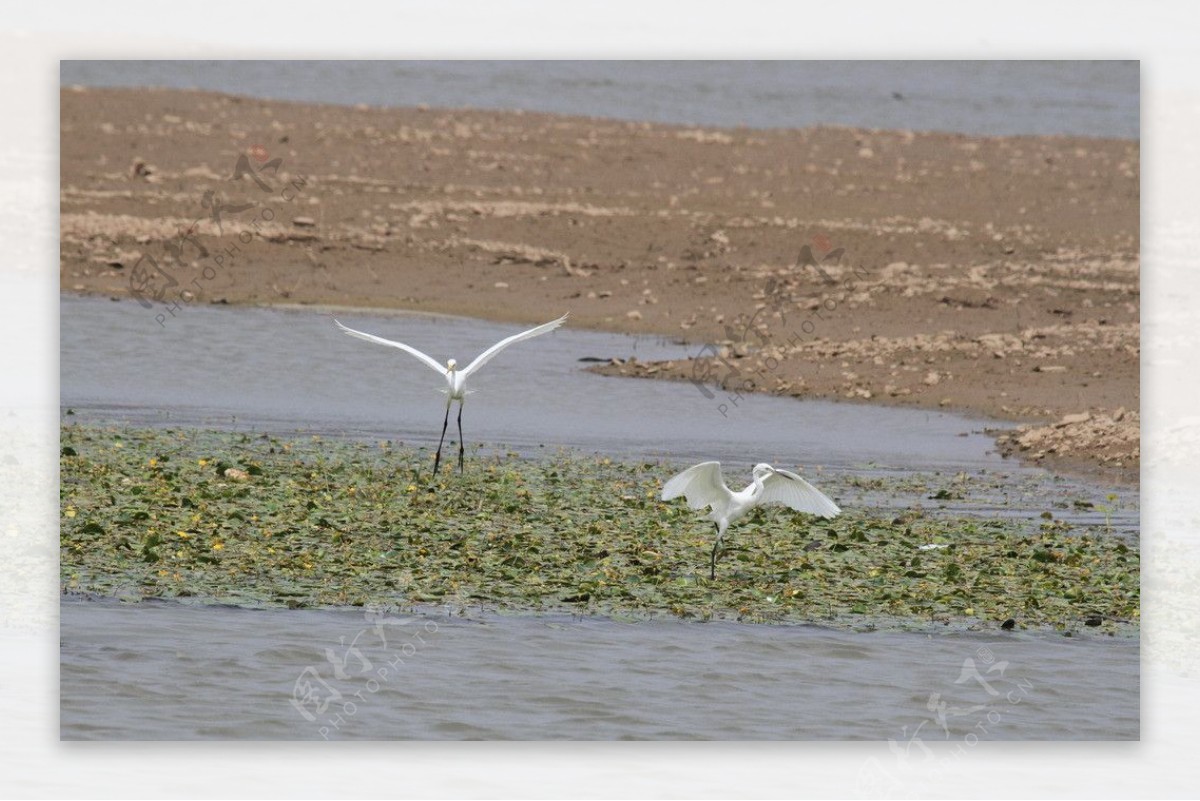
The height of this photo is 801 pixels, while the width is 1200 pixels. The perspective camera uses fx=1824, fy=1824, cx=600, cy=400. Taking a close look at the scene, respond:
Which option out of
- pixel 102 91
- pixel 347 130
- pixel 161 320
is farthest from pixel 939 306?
pixel 102 91

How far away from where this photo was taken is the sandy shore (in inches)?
781

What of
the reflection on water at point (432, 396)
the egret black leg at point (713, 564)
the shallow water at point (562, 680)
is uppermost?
the reflection on water at point (432, 396)

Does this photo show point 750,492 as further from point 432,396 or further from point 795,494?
point 432,396

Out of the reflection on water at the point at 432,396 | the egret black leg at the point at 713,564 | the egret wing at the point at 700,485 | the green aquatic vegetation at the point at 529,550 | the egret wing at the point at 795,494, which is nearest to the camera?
the egret wing at the point at 700,485

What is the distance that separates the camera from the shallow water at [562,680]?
8.17 meters

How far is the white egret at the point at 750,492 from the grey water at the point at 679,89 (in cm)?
2089

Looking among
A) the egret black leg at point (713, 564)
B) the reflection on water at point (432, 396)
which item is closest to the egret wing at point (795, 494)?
the egret black leg at point (713, 564)

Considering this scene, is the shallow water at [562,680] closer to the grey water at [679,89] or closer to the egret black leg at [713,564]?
the egret black leg at [713,564]

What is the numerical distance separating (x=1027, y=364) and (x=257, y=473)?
9.61 metres

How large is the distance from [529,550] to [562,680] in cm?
222

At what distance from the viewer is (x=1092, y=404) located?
58.8 ft

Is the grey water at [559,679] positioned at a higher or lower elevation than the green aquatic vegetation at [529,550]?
lower

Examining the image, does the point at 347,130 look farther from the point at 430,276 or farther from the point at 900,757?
the point at 900,757

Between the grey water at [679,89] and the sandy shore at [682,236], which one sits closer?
the sandy shore at [682,236]
